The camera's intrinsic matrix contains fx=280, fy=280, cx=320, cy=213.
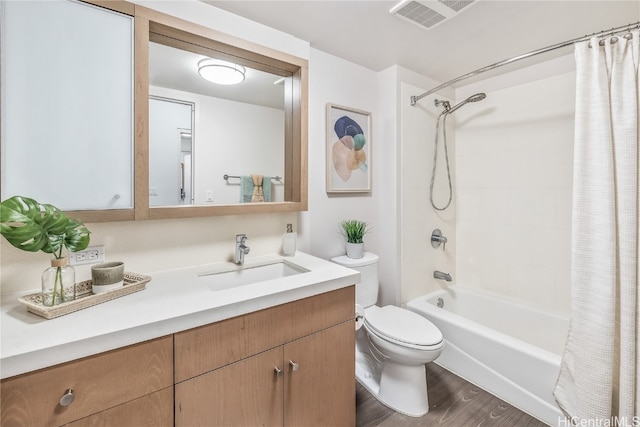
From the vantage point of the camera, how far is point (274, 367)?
3.66 feet

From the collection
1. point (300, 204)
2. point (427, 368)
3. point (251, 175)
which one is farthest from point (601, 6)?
point (427, 368)

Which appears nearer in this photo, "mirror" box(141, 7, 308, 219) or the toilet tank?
"mirror" box(141, 7, 308, 219)

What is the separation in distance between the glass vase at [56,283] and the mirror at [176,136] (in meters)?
0.24

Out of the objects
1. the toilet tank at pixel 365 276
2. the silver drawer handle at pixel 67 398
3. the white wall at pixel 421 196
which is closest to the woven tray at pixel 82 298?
the silver drawer handle at pixel 67 398

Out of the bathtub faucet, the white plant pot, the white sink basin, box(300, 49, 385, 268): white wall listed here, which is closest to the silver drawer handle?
the white sink basin

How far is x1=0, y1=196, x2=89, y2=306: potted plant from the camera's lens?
2.69 feet

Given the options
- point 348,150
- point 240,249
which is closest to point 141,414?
point 240,249

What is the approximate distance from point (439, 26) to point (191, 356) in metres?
2.08

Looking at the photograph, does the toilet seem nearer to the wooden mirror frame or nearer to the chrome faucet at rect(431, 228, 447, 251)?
the wooden mirror frame

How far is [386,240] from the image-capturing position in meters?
2.23

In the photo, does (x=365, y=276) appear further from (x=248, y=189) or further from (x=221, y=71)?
(x=221, y=71)

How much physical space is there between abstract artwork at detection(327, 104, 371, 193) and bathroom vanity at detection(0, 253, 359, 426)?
Result: 2.72 ft

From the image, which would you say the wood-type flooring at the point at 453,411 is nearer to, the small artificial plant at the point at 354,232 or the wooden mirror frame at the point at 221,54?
the small artificial plant at the point at 354,232

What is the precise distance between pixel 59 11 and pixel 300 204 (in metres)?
1.28
